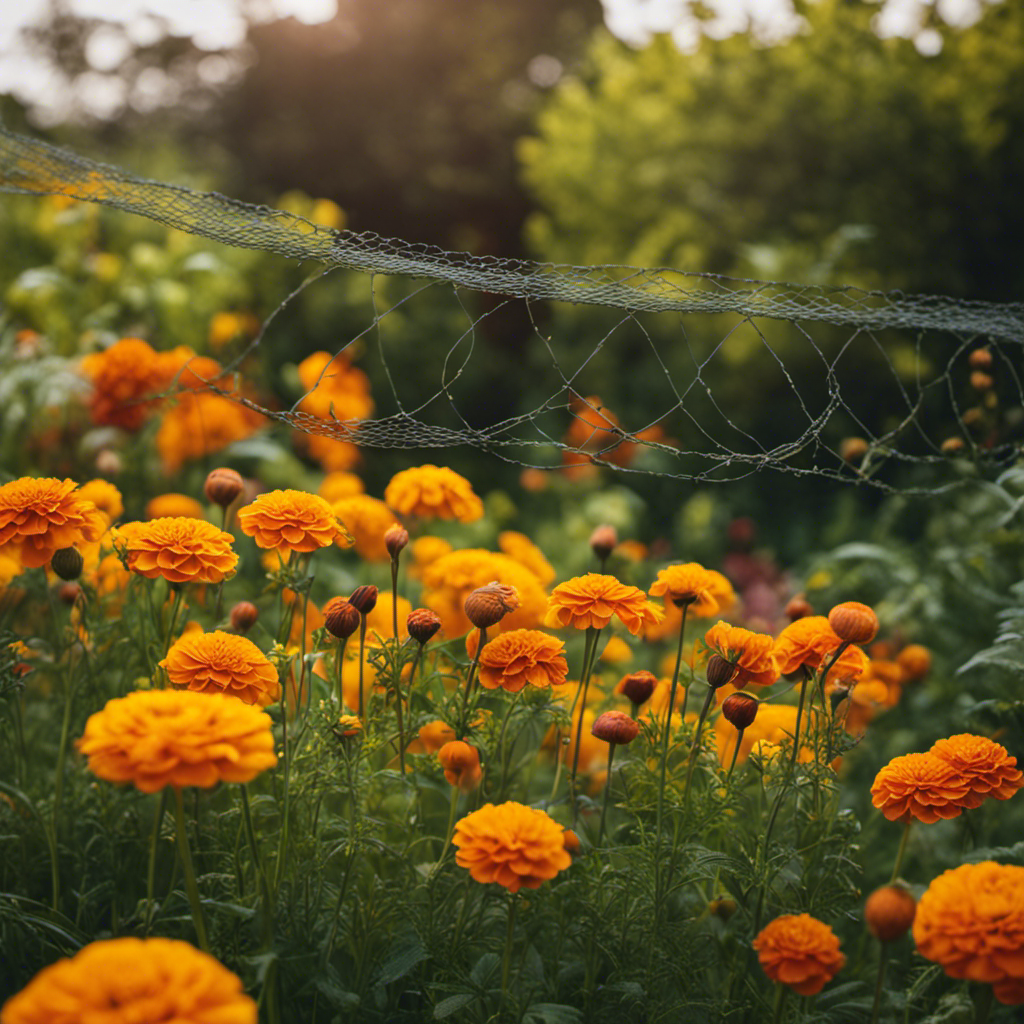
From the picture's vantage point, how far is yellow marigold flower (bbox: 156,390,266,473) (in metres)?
2.64

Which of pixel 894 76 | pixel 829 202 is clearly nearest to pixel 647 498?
pixel 829 202

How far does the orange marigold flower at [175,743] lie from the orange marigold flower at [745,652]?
0.60 m

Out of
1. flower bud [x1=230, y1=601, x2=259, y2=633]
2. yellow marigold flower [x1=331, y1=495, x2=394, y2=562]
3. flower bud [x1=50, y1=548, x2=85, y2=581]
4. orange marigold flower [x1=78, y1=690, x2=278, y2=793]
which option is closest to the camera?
orange marigold flower [x1=78, y1=690, x2=278, y2=793]

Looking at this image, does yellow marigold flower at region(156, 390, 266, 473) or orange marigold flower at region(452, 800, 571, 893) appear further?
yellow marigold flower at region(156, 390, 266, 473)

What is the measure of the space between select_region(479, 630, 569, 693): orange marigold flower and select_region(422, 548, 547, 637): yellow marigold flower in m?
0.31

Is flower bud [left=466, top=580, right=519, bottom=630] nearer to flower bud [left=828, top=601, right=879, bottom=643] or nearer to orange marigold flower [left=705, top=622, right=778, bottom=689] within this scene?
orange marigold flower [left=705, top=622, right=778, bottom=689]

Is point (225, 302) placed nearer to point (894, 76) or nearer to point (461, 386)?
point (461, 386)

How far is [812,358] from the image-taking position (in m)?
4.11

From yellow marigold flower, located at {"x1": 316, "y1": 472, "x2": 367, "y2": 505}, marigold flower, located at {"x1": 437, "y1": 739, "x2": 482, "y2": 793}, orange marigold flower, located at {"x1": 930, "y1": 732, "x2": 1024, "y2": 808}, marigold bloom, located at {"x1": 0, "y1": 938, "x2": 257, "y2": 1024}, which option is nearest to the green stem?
marigold bloom, located at {"x1": 0, "y1": 938, "x2": 257, "y2": 1024}

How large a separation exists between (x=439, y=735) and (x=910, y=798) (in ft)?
2.24

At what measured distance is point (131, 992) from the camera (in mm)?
562

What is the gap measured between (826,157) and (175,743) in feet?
14.9

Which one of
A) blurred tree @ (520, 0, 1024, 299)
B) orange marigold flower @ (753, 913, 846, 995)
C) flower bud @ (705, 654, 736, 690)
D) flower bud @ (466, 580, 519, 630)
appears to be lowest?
orange marigold flower @ (753, 913, 846, 995)

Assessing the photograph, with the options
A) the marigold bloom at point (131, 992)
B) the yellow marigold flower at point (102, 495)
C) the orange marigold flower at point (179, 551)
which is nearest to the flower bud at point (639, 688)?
the orange marigold flower at point (179, 551)
